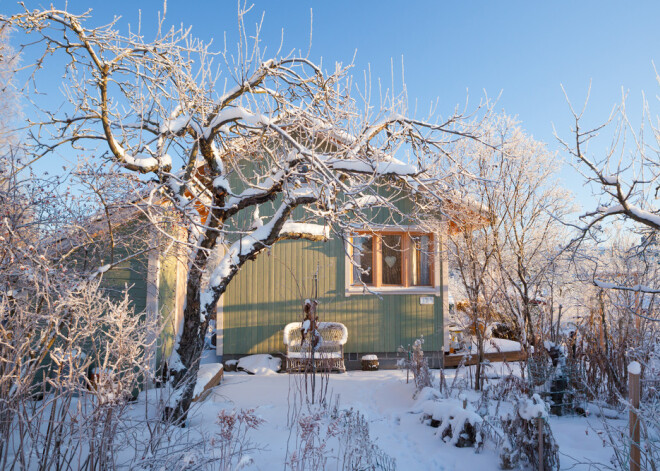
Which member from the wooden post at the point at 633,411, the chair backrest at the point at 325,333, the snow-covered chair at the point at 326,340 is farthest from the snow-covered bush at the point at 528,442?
the chair backrest at the point at 325,333

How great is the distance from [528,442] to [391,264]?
6334 millimetres

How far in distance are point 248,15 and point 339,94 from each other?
1382mm

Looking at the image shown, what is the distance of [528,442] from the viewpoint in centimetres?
427

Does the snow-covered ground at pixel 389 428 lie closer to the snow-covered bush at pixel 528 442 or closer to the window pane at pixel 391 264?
the snow-covered bush at pixel 528 442

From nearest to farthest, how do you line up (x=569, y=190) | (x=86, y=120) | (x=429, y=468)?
(x=429, y=468)
(x=86, y=120)
(x=569, y=190)

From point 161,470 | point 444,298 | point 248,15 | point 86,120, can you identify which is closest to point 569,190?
point 444,298

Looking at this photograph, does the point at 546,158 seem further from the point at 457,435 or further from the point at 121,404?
the point at 121,404

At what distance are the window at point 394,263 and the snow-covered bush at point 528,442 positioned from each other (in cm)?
579

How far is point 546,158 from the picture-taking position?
1084cm

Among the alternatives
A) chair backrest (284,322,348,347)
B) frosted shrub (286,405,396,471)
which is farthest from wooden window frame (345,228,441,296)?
frosted shrub (286,405,396,471)

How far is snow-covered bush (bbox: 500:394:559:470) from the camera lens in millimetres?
4227

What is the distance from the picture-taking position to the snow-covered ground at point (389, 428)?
14.8ft

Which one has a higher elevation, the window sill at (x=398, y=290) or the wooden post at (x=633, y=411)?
the window sill at (x=398, y=290)

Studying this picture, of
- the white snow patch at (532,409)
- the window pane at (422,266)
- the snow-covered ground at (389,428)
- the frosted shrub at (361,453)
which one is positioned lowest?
the snow-covered ground at (389,428)
